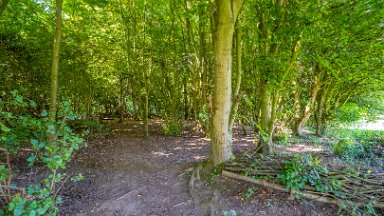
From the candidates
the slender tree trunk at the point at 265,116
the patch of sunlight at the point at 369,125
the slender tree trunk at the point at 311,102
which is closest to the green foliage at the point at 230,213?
the slender tree trunk at the point at 265,116

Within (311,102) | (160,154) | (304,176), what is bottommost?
(160,154)

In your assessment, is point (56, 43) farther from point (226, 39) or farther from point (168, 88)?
point (168, 88)

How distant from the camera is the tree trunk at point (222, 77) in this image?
392 centimetres

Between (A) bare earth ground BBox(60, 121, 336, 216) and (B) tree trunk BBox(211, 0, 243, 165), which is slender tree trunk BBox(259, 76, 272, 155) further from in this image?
(A) bare earth ground BBox(60, 121, 336, 216)

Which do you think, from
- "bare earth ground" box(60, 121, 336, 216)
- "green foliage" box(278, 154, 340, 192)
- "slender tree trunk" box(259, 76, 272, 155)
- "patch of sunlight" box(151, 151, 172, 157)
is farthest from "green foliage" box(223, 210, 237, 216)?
"patch of sunlight" box(151, 151, 172, 157)

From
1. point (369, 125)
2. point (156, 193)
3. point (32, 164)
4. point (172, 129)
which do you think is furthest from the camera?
point (369, 125)

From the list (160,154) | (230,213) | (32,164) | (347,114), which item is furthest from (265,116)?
(347,114)

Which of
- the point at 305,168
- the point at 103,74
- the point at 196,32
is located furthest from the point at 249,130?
the point at 103,74

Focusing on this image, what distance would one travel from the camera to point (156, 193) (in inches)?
149

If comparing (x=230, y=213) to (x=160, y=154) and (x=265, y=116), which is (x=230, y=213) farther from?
(x=160, y=154)

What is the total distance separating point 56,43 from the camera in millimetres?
4484

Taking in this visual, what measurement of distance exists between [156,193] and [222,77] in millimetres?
2478

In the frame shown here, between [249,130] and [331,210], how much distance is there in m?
6.50

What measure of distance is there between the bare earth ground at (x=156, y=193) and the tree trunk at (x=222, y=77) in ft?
2.13
